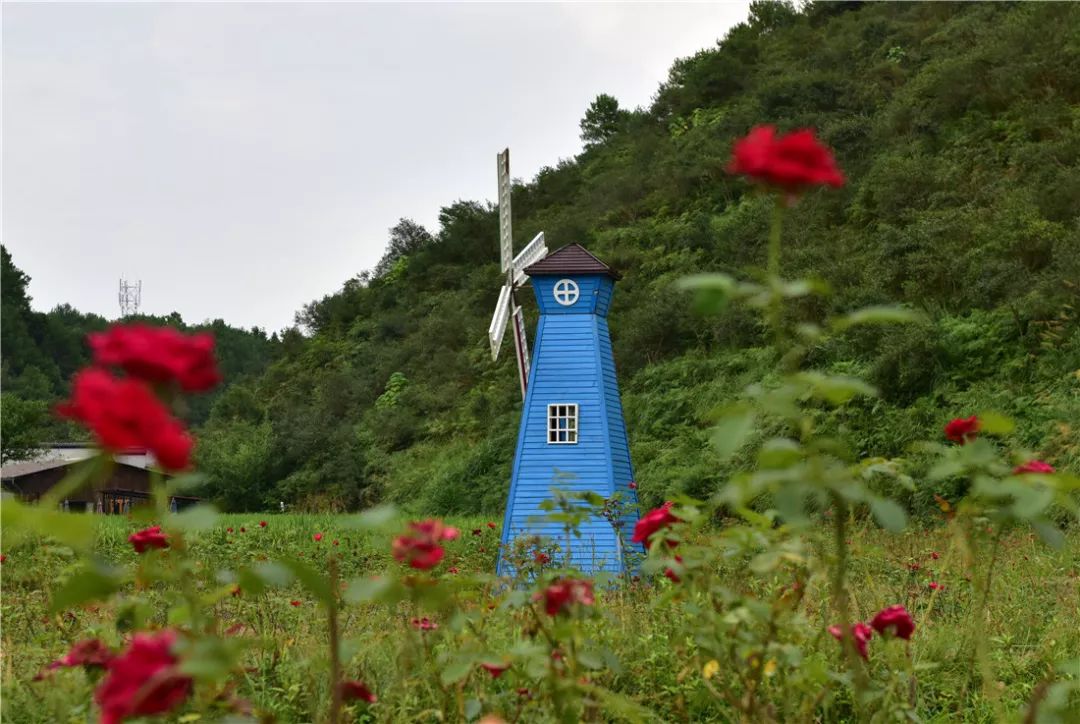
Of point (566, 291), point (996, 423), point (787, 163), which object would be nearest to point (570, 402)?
point (566, 291)

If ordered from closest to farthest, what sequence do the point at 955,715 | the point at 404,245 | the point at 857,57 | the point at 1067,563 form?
1. the point at 955,715
2. the point at 1067,563
3. the point at 857,57
4. the point at 404,245

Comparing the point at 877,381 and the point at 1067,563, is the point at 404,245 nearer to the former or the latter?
the point at 877,381

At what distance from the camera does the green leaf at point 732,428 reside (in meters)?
1.38

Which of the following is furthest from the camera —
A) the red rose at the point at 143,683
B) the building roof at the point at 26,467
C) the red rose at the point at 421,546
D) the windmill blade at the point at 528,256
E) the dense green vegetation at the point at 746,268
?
the building roof at the point at 26,467

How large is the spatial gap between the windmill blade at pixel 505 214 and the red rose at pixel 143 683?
41.5ft

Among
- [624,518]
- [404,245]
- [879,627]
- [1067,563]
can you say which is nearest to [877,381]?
[624,518]

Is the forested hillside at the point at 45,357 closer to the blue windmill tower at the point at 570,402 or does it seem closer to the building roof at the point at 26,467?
the building roof at the point at 26,467

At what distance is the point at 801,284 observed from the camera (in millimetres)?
1524

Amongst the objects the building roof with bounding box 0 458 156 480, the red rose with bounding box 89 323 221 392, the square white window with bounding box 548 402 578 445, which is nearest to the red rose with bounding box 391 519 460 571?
the red rose with bounding box 89 323 221 392

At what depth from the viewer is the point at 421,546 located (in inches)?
69.6

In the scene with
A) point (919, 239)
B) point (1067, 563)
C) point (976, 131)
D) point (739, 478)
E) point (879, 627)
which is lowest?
point (1067, 563)

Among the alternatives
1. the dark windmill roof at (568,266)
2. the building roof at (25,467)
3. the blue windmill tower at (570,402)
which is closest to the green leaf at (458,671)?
the blue windmill tower at (570,402)

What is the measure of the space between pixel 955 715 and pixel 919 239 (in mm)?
13741

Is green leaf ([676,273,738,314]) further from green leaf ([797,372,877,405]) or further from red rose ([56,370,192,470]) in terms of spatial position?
red rose ([56,370,192,470])
